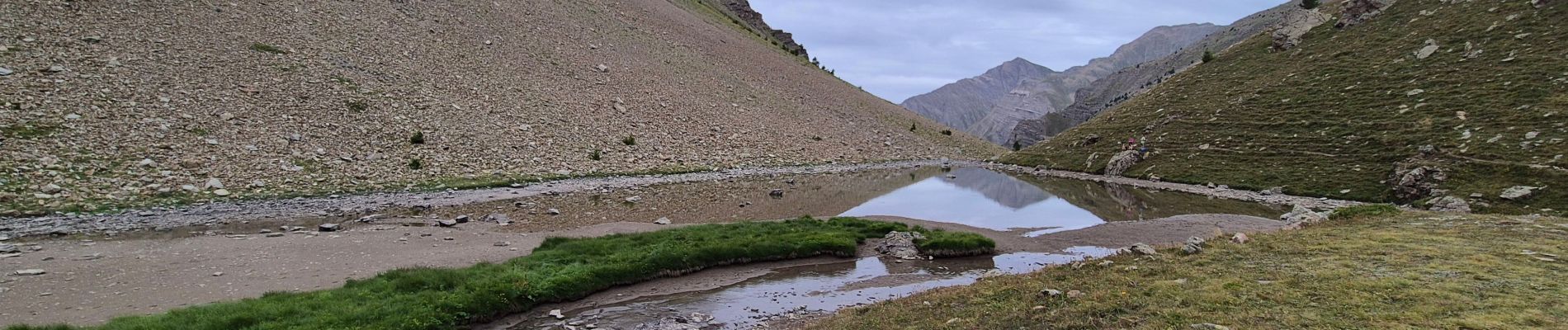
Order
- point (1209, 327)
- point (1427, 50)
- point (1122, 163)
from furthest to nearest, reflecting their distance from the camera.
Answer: point (1122, 163) → point (1427, 50) → point (1209, 327)

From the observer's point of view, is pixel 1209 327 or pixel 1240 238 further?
pixel 1240 238

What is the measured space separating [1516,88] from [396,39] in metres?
74.8

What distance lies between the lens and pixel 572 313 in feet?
45.3

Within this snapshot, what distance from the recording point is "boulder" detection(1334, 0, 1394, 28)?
5597 centimetres

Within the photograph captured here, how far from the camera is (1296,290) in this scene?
9.80 m

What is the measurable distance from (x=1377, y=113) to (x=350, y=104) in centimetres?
6469

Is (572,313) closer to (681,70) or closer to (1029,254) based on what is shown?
(1029,254)

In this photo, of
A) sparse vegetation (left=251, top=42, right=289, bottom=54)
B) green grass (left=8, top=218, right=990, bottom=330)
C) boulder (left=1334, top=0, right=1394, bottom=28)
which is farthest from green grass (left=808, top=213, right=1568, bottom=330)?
boulder (left=1334, top=0, right=1394, bottom=28)

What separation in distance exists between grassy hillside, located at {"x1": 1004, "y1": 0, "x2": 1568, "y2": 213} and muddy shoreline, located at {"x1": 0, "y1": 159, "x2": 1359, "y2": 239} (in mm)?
2660

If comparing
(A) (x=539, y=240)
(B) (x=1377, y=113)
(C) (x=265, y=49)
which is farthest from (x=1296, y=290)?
(C) (x=265, y=49)

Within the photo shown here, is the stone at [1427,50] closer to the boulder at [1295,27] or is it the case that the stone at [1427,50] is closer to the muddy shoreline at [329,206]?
the boulder at [1295,27]

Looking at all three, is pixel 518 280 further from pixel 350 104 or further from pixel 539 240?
pixel 350 104

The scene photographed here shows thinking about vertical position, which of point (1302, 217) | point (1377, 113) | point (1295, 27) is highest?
point (1295, 27)

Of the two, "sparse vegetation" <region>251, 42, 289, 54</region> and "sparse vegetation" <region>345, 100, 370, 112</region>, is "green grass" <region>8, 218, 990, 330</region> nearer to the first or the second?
"sparse vegetation" <region>345, 100, 370, 112</region>
